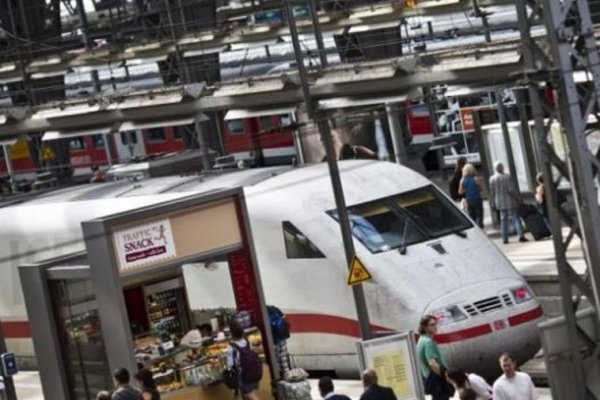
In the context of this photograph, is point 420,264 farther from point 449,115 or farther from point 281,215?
point 449,115

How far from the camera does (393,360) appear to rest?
19781 mm

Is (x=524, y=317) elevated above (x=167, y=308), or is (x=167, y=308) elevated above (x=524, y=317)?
(x=167, y=308)

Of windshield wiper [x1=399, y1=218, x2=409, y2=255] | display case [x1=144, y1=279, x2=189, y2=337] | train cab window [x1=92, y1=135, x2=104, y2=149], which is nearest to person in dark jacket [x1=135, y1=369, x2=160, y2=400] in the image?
display case [x1=144, y1=279, x2=189, y2=337]

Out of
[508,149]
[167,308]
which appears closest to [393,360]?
[167,308]

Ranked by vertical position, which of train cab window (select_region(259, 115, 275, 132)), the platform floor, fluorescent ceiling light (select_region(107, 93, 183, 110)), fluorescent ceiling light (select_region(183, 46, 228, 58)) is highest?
fluorescent ceiling light (select_region(183, 46, 228, 58))

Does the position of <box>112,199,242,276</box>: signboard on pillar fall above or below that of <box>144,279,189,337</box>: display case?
above

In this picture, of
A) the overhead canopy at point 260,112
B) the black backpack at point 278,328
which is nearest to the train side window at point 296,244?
the black backpack at point 278,328

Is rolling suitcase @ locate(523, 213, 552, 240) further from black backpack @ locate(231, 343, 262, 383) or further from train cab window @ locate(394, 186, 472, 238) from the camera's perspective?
black backpack @ locate(231, 343, 262, 383)

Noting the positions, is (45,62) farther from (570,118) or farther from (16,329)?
(570,118)

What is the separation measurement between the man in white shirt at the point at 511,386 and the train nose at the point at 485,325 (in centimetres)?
434

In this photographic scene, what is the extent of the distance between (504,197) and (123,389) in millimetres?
13511

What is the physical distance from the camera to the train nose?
21.8 meters

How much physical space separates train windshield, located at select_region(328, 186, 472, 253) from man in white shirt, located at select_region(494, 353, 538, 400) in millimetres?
5902

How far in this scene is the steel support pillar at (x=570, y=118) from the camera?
17234 millimetres
